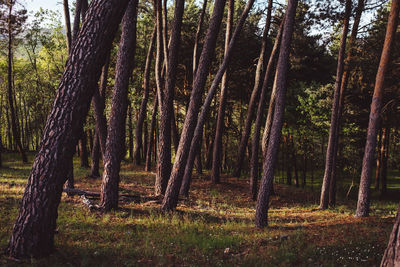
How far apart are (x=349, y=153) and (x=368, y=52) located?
37.4 ft

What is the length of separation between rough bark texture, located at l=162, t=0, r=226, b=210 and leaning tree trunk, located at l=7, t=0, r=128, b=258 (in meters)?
5.31

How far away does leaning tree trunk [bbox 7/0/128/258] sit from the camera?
16.9 ft

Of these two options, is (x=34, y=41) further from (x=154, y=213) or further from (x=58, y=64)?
(x=154, y=213)

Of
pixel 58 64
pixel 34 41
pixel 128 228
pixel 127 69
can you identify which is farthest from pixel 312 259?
pixel 34 41

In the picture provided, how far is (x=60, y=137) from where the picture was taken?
204 inches

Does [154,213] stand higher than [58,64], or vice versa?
[58,64]

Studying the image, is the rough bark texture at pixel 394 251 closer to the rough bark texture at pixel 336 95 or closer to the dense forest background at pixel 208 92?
the dense forest background at pixel 208 92

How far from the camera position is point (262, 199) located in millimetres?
9539

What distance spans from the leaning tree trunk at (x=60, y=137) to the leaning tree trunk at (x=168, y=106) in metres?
6.21

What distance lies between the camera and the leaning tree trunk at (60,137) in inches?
203

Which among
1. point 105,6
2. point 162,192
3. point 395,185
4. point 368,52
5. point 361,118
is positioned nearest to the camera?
point 105,6

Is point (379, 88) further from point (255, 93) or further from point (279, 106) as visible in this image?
point (255, 93)

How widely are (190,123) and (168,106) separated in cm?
186

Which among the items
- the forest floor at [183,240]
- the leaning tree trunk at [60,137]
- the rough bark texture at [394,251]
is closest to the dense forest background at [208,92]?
the leaning tree trunk at [60,137]
